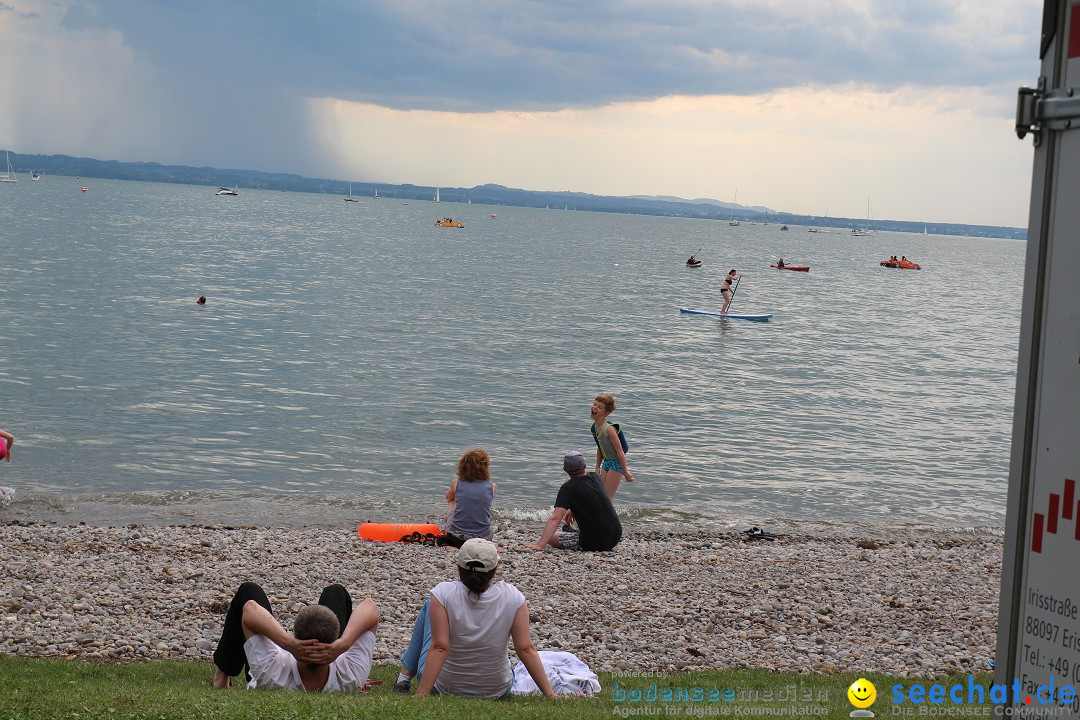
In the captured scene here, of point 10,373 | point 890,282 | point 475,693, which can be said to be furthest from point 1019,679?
point 890,282

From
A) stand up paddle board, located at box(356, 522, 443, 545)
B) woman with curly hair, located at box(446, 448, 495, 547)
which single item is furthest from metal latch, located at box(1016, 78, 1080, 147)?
stand up paddle board, located at box(356, 522, 443, 545)

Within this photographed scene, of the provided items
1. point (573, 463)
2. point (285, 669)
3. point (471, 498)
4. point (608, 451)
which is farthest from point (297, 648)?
point (608, 451)

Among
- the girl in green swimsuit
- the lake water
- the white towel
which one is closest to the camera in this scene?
the white towel

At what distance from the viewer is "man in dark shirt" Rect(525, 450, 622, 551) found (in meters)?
12.3

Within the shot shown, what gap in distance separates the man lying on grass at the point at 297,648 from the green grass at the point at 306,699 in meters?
0.19

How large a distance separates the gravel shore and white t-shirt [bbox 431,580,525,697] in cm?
203

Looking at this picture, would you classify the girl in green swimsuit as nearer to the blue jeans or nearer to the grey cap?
the grey cap

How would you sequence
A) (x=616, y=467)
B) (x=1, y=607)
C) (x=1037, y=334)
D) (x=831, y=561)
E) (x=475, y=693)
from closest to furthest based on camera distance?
(x=1037, y=334), (x=475, y=693), (x=1, y=607), (x=831, y=561), (x=616, y=467)

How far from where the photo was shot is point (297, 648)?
6.46 m

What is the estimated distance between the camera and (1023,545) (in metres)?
3.45

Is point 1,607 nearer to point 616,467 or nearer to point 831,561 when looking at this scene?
point 616,467

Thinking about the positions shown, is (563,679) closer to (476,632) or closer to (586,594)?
(476,632)

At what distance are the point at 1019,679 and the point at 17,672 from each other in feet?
21.1

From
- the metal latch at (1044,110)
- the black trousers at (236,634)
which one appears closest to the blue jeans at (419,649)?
the black trousers at (236,634)
